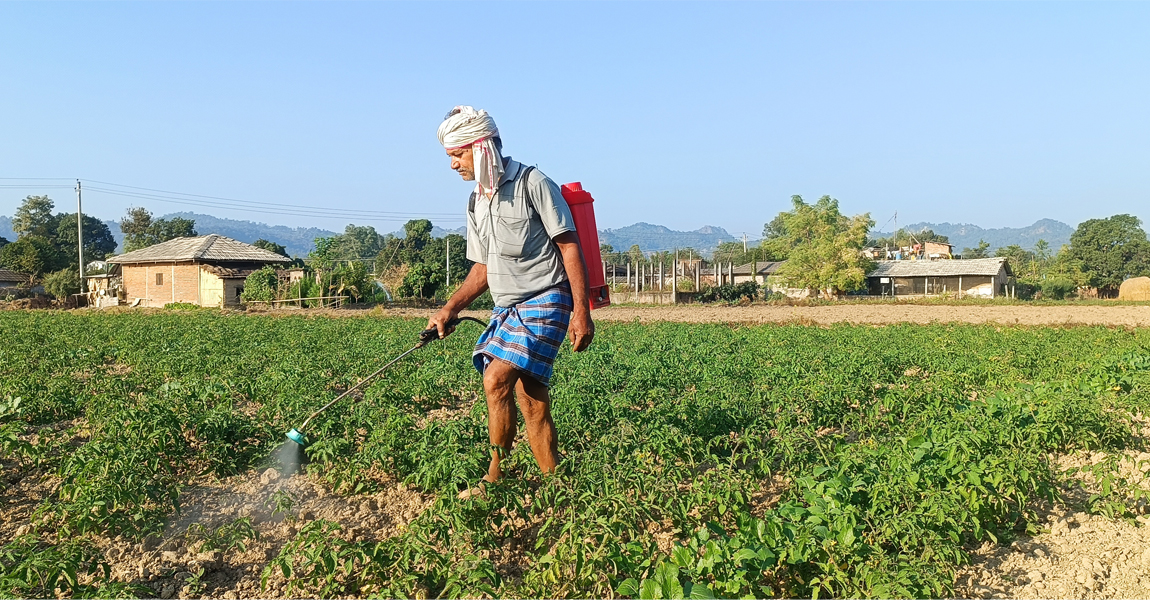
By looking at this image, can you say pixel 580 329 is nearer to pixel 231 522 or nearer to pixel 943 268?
pixel 231 522

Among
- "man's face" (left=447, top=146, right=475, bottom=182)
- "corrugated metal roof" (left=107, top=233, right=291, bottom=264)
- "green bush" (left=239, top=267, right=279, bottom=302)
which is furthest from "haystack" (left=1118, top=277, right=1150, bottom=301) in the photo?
"man's face" (left=447, top=146, right=475, bottom=182)

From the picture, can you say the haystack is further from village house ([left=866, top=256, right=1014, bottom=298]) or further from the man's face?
the man's face

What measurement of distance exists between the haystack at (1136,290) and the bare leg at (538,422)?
55.2 metres

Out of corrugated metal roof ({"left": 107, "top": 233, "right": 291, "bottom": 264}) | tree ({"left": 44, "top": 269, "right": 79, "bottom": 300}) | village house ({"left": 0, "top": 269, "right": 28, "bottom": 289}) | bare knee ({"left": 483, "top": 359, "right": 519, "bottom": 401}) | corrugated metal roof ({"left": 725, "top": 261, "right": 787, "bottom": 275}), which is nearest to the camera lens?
bare knee ({"left": 483, "top": 359, "right": 519, "bottom": 401})

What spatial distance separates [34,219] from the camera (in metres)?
81.9

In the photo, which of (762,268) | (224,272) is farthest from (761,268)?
(224,272)

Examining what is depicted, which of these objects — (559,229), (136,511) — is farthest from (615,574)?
(136,511)

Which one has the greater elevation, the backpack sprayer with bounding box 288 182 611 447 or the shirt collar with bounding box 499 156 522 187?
the shirt collar with bounding box 499 156 522 187

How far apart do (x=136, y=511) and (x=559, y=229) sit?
2212 millimetres

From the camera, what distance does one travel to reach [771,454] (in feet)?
13.8

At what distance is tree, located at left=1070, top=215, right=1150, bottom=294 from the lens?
72.8 m

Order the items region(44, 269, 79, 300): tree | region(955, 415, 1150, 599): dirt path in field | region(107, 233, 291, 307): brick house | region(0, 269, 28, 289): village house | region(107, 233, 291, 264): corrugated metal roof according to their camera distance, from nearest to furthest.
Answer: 1. region(955, 415, 1150, 599): dirt path in field
2. region(107, 233, 291, 307): brick house
3. region(107, 233, 291, 264): corrugated metal roof
4. region(44, 269, 79, 300): tree
5. region(0, 269, 28, 289): village house

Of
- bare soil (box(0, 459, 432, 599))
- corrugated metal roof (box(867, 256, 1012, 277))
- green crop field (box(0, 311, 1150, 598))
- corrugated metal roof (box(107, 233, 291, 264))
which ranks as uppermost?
corrugated metal roof (box(107, 233, 291, 264))

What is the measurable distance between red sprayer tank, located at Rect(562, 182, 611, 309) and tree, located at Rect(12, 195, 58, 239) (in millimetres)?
93393
